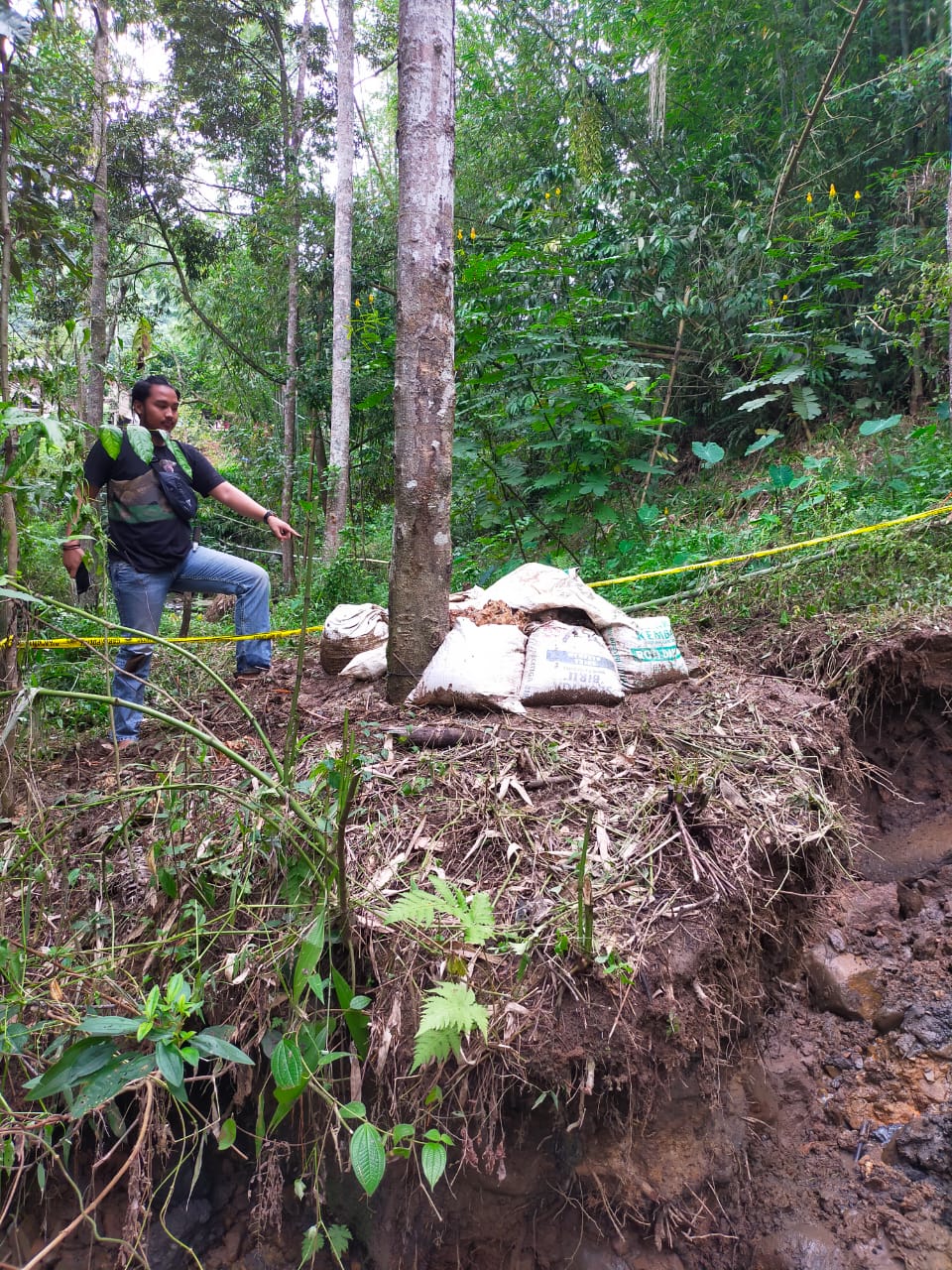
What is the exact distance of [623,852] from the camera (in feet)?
6.26

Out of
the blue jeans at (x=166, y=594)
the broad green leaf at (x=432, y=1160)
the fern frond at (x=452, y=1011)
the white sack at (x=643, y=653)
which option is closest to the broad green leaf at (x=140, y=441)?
the blue jeans at (x=166, y=594)

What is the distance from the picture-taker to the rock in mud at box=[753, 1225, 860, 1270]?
2080mm

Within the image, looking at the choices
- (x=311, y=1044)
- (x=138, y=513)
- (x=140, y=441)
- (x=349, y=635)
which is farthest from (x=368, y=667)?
(x=311, y=1044)

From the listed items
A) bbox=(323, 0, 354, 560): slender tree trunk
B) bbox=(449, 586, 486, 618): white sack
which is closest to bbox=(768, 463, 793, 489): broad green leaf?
bbox=(449, 586, 486, 618): white sack

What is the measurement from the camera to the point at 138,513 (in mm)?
A: 2838

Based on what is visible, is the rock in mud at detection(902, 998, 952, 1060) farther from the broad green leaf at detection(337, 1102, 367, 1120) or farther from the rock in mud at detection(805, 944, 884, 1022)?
the broad green leaf at detection(337, 1102, 367, 1120)

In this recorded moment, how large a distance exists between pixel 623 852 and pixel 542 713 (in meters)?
0.72

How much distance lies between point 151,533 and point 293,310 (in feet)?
23.0

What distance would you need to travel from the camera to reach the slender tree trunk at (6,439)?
1966mm

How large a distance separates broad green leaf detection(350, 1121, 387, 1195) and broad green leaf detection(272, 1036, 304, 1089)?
0.44 feet

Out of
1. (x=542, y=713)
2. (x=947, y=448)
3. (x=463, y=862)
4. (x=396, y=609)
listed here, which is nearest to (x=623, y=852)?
(x=463, y=862)

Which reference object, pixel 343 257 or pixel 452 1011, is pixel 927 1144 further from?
pixel 343 257

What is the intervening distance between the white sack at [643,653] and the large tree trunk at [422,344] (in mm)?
673

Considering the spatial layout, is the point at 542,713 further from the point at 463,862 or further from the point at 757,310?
the point at 757,310
